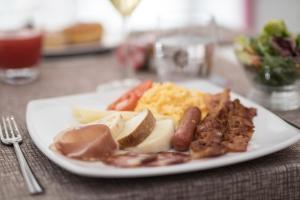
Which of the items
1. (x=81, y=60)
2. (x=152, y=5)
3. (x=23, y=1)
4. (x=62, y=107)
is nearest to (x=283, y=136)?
(x=62, y=107)

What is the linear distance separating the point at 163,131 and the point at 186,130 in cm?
6

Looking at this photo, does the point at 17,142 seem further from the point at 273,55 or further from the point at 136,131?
the point at 273,55

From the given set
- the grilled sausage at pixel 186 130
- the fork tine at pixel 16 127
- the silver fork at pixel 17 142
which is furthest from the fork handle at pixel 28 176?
the grilled sausage at pixel 186 130

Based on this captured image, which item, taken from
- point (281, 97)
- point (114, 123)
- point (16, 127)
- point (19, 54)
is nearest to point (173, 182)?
point (114, 123)

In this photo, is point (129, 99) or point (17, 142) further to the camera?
point (129, 99)

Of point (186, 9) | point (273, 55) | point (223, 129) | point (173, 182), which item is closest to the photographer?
point (173, 182)

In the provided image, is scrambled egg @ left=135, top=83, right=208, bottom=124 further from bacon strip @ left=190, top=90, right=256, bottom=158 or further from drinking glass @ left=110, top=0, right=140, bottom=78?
drinking glass @ left=110, top=0, right=140, bottom=78

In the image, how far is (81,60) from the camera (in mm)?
2463

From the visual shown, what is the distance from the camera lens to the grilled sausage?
126cm

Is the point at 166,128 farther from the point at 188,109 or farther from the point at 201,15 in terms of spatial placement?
the point at 201,15

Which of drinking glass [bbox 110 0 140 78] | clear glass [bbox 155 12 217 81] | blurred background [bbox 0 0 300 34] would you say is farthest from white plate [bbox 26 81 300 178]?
blurred background [bbox 0 0 300 34]

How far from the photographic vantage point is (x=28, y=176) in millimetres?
1183

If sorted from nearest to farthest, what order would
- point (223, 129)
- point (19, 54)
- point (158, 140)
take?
point (158, 140) < point (223, 129) < point (19, 54)

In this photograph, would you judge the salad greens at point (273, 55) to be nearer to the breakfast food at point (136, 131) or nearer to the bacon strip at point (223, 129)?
the bacon strip at point (223, 129)
